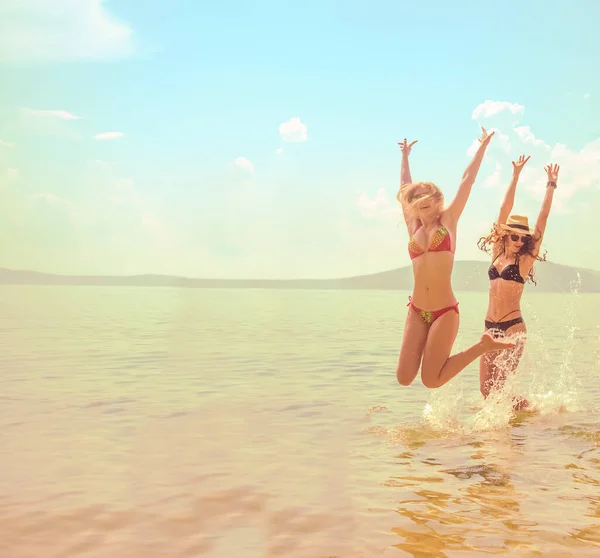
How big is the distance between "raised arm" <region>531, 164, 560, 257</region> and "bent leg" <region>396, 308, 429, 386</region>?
2299mm

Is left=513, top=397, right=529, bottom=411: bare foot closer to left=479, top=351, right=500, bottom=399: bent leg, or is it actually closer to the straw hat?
left=479, top=351, right=500, bottom=399: bent leg

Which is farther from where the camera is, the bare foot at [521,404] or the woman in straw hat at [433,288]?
the bare foot at [521,404]

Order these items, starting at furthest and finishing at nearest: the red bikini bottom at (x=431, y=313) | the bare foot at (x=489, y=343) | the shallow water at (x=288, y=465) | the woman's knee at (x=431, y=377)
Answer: the red bikini bottom at (x=431, y=313)
the woman's knee at (x=431, y=377)
the bare foot at (x=489, y=343)
the shallow water at (x=288, y=465)

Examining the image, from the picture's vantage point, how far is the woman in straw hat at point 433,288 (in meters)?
7.22

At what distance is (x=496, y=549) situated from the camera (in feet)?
15.2

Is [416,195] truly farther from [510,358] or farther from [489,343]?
[510,358]

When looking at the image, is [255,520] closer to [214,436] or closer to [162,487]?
[162,487]

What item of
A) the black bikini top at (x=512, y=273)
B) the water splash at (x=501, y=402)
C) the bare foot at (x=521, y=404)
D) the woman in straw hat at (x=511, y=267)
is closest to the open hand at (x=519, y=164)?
the woman in straw hat at (x=511, y=267)

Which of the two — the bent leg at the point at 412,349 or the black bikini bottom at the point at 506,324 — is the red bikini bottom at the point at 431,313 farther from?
the black bikini bottom at the point at 506,324

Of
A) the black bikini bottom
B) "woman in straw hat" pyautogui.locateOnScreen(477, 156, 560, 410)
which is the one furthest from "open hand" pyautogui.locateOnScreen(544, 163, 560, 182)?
the black bikini bottom

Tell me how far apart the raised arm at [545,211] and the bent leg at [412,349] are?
230cm

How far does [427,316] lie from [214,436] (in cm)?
268

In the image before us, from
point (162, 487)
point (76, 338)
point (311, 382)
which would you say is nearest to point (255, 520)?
point (162, 487)

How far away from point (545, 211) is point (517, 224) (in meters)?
0.38
